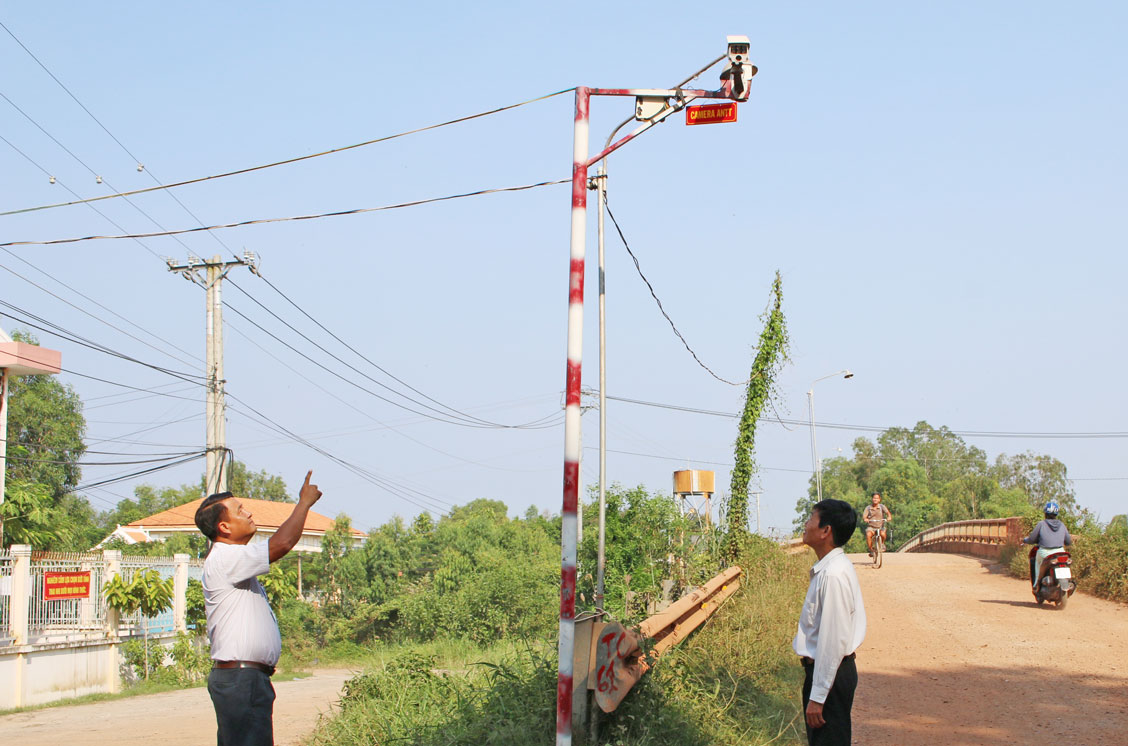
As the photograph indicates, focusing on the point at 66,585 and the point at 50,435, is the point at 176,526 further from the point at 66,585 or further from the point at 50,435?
the point at 66,585

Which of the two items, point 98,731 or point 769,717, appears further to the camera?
point 98,731

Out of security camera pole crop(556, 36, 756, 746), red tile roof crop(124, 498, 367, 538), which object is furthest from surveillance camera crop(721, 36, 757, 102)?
red tile roof crop(124, 498, 367, 538)

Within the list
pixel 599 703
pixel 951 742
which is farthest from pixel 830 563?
pixel 951 742

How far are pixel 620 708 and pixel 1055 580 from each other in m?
A: 10.3

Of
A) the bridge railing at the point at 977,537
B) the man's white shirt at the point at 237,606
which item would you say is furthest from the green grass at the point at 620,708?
the bridge railing at the point at 977,537

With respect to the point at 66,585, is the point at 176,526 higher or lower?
lower

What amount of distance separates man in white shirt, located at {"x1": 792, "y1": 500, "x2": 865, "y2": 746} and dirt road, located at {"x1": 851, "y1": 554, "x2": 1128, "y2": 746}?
3.35 metres

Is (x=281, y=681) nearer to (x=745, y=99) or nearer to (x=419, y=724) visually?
(x=419, y=724)

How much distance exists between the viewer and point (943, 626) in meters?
13.9

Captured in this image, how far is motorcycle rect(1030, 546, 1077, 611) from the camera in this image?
1434cm

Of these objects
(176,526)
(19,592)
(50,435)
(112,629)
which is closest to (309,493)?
(19,592)

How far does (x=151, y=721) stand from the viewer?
494 inches

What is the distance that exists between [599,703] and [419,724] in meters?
1.98

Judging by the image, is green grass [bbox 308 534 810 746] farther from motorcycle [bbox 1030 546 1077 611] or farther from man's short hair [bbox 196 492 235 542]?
motorcycle [bbox 1030 546 1077 611]
